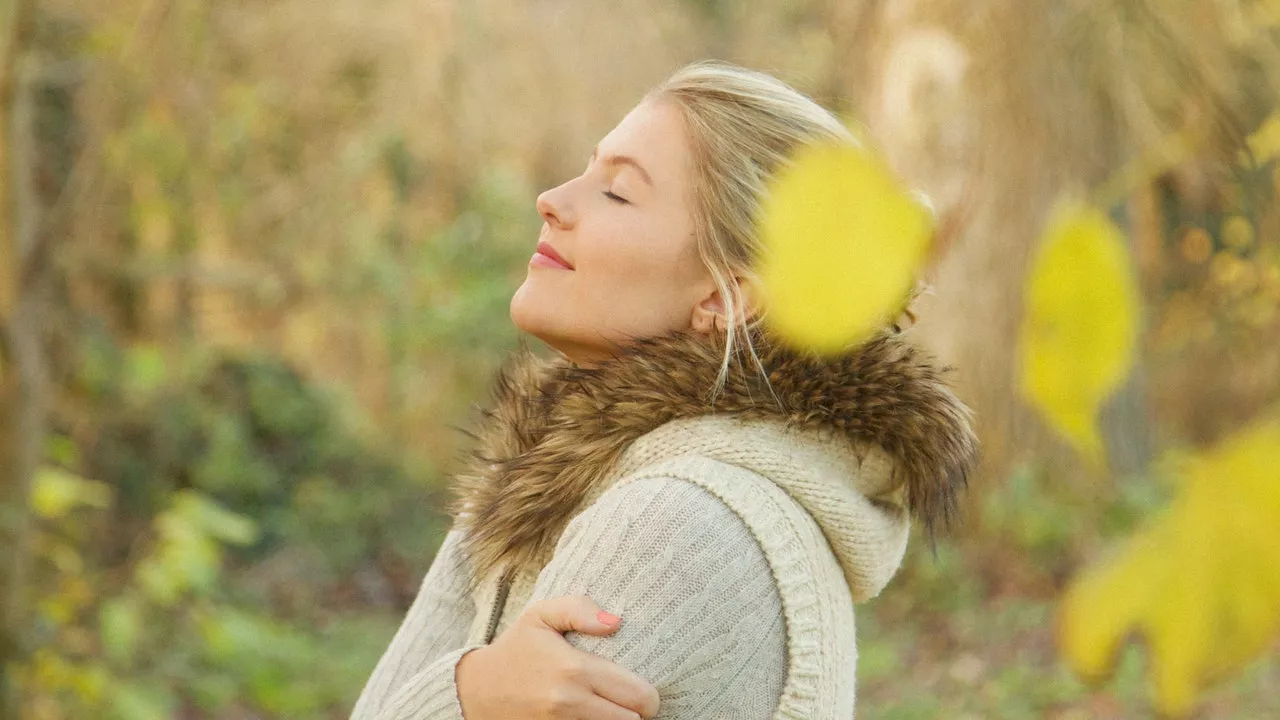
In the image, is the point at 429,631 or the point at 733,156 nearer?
the point at 733,156

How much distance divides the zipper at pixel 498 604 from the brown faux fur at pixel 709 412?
0.02m

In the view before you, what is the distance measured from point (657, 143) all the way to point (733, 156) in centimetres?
10

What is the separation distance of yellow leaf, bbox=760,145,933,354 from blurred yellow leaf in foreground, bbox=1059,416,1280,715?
0.10 meters

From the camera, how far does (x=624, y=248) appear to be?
1.41 metres

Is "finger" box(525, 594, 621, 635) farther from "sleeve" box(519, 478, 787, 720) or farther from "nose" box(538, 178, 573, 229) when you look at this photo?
"nose" box(538, 178, 573, 229)

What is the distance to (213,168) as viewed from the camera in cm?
607

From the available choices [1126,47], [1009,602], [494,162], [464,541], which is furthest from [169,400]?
[1126,47]

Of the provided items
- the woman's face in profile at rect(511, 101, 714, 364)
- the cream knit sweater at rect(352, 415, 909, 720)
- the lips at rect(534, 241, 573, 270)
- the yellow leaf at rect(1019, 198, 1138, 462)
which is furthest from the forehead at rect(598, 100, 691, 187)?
the yellow leaf at rect(1019, 198, 1138, 462)

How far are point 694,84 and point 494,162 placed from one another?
5658 mm

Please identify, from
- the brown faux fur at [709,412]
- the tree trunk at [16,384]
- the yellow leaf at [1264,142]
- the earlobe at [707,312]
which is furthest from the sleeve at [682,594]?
the tree trunk at [16,384]

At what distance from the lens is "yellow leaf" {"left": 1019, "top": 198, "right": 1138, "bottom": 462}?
1.16 feet

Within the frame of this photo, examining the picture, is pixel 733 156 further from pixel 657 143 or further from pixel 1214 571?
pixel 1214 571

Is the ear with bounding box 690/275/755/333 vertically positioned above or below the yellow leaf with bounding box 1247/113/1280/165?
below

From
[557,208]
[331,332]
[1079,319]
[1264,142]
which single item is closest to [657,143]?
[557,208]
